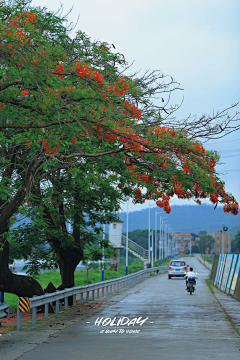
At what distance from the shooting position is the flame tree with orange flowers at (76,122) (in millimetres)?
10047

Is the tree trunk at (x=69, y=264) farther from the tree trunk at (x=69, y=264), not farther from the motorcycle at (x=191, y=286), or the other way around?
the motorcycle at (x=191, y=286)

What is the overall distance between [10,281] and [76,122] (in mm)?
6444

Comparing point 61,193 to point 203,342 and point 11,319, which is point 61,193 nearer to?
point 11,319

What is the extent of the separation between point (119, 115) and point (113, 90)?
63cm

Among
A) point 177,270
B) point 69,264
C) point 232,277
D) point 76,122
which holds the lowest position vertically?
point 177,270

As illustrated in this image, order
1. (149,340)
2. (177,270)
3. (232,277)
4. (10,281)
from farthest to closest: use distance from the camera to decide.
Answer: (177,270) → (232,277) → (10,281) → (149,340)

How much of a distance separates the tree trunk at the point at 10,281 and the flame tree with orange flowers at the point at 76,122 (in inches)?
1.3

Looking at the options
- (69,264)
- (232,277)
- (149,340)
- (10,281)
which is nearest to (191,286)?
(232,277)

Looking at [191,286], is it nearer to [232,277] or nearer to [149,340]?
Result: [232,277]

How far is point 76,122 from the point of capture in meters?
11.4

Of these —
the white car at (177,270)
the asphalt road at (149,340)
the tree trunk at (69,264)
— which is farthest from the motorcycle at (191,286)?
the white car at (177,270)

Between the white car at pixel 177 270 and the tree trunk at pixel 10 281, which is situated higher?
the tree trunk at pixel 10 281

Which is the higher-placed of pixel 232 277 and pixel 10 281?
pixel 10 281

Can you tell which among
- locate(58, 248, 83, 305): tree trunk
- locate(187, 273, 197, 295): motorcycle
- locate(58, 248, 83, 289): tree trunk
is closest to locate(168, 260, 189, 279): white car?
locate(187, 273, 197, 295): motorcycle
